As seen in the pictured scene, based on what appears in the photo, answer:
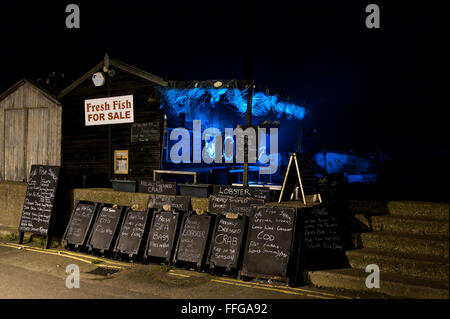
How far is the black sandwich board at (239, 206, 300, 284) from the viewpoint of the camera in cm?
623

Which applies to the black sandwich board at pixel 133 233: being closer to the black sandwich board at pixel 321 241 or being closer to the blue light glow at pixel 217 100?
the blue light glow at pixel 217 100

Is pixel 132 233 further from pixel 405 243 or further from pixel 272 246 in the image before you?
pixel 405 243

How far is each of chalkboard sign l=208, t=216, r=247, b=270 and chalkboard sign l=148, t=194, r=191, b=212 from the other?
4.08 ft

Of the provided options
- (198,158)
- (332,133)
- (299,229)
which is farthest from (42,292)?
(332,133)

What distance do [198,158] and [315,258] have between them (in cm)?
658

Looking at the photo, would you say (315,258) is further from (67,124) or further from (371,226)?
(67,124)

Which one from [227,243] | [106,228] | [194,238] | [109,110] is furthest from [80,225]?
[109,110]

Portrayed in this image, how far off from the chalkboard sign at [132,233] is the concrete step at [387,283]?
12.3 feet

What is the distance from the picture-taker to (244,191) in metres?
7.61

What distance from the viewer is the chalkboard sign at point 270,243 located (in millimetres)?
6254

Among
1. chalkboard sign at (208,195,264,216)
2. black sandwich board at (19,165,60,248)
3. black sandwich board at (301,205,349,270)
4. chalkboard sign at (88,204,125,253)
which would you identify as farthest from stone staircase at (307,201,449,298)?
black sandwich board at (19,165,60,248)

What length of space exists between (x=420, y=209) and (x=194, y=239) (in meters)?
4.52

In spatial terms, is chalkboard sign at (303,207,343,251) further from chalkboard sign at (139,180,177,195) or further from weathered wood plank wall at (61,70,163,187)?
weathered wood plank wall at (61,70,163,187)

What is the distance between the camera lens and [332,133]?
97.9 feet
